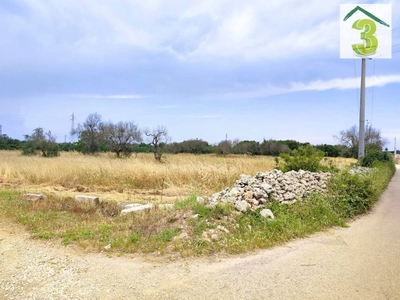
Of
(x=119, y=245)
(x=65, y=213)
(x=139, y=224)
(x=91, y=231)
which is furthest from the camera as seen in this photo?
(x=65, y=213)

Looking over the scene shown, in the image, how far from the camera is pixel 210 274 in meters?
3.14

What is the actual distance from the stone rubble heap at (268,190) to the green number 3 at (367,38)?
12101mm

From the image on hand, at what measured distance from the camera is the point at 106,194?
356 inches

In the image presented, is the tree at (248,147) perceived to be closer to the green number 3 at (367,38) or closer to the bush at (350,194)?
the green number 3 at (367,38)

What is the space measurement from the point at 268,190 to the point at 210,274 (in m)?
2.99

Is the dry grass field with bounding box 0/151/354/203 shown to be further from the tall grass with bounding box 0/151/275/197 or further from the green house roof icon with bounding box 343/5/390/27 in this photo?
the green house roof icon with bounding box 343/5/390/27

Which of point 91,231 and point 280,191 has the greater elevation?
point 280,191

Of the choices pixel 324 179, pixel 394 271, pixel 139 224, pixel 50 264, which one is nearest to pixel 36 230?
pixel 50 264

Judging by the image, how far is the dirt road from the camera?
109 inches

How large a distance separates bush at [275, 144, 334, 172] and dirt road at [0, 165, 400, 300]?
16.6 feet

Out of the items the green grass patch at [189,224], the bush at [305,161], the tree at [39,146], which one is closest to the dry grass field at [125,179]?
the bush at [305,161]

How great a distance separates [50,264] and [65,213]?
8.32 feet

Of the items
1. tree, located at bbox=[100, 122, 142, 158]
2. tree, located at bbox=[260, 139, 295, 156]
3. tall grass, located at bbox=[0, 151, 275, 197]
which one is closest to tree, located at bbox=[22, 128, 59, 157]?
tree, located at bbox=[100, 122, 142, 158]

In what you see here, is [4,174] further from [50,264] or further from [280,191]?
[280,191]
